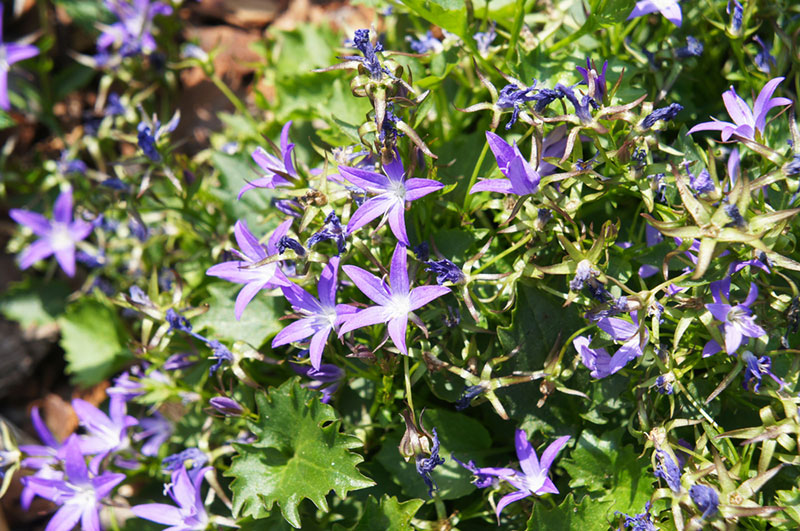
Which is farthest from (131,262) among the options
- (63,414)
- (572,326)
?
(572,326)

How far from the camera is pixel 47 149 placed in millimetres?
3154

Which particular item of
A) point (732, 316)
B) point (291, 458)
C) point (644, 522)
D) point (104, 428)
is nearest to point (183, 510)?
point (291, 458)

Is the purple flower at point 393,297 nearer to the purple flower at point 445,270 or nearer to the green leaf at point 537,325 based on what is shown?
the purple flower at point 445,270

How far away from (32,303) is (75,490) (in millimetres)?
1231

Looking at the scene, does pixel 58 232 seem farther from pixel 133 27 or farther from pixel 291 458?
pixel 291 458

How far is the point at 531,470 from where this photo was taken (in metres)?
1.72

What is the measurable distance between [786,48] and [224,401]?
75.6 inches

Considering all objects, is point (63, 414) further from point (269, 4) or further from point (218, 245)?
point (269, 4)

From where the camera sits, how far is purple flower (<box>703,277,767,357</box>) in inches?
56.4

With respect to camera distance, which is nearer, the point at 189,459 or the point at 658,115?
the point at 658,115

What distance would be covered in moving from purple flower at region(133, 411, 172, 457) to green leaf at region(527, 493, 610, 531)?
4.35 feet

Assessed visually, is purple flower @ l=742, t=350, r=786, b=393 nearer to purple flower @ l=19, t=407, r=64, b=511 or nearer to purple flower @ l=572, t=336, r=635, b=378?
purple flower @ l=572, t=336, r=635, b=378

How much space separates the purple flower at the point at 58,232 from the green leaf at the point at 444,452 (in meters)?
1.55

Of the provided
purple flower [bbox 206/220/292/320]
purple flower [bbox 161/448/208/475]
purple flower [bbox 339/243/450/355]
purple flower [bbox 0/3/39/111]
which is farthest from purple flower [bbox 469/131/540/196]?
purple flower [bbox 0/3/39/111]
